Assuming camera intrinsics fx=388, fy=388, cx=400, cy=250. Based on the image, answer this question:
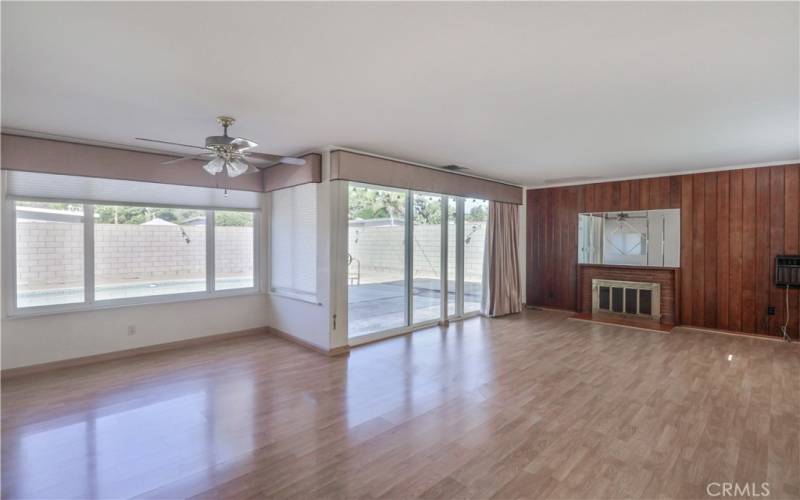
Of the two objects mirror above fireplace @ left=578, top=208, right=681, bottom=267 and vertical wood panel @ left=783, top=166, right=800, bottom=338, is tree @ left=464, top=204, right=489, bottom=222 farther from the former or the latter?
vertical wood panel @ left=783, top=166, right=800, bottom=338

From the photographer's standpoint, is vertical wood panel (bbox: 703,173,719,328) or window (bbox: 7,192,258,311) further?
vertical wood panel (bbox: 703,173,719,328)

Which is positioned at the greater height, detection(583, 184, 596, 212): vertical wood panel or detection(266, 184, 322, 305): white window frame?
detection(583, 184, 596, 212): vertical wood panel

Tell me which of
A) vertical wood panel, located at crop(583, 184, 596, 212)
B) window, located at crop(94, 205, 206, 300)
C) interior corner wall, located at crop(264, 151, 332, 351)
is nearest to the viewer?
window, located at crop(94, 205, 206, 300)

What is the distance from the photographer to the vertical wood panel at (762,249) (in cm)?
541

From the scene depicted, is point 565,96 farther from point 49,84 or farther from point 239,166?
point 49,84

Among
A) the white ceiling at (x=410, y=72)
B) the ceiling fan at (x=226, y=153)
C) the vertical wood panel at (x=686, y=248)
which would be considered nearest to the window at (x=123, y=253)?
the white ceiling at (x=410, y=72)

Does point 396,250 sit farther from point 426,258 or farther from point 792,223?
point 792,223

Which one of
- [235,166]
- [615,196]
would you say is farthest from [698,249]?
[235,166]

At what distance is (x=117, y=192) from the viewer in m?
4.50

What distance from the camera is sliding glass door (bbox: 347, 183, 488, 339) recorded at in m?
5.18

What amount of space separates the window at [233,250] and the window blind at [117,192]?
19cm

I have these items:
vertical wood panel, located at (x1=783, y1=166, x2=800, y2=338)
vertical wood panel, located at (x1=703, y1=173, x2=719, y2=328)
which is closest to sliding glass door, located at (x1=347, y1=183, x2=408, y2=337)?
vertical wood panel, located at (x1=703, y1=173, x2=719, y2=328)

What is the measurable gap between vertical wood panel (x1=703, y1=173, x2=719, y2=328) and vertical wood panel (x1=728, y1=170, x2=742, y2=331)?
0.18 m

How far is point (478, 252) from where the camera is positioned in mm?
6871
